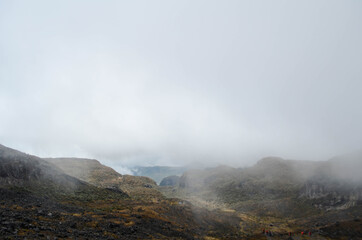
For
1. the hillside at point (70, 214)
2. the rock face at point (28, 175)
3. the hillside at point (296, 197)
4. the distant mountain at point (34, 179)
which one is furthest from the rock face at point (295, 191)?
Answer: the rock face at point (28, 175)

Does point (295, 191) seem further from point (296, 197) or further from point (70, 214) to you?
point (70, 214)

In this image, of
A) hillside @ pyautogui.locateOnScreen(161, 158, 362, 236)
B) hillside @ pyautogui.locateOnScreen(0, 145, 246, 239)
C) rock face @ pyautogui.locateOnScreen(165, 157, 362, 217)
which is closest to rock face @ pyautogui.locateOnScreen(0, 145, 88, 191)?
hillside @ pyautogui.locateOnScreen(0, 145, 246, 239)

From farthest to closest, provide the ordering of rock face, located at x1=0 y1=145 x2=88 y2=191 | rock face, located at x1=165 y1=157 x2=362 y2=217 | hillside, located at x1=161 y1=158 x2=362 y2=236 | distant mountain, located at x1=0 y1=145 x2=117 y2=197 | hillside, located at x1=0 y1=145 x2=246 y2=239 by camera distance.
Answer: rock face, located at x1=165 y1=157 x2=362 y2=217 → hillside, located at x1=161 y1=158 x2=362 y2=236 → rock face, located at x1=0 y1=145 x2=88 y2=191 → distant mountain, located at x1=0 y1=145 x2=117 y2=197 → hillside, located at x1=0 y1=145 x2=246 y2=239

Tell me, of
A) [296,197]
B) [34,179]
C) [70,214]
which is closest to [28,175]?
[34,179]

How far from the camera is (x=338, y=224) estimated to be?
5781cm

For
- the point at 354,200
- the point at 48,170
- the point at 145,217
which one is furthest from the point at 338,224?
the point at 48,170

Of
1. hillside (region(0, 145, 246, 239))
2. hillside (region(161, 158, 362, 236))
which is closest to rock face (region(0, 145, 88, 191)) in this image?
hillside (region(0, 145, 246, 239))

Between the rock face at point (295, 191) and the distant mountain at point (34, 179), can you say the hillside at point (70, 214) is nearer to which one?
the distant mountain at point (34, 179)

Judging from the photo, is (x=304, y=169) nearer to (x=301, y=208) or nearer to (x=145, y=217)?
(x=301, y=208)

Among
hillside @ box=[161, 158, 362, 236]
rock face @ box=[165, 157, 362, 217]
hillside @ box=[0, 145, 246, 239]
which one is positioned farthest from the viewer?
rock face @ box=[165, 157, 362, 217]

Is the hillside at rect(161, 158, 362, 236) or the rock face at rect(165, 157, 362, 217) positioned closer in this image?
the hillside at rect(161, 158, 362, 236)

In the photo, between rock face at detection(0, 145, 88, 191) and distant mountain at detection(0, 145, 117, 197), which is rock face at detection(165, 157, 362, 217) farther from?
rock face at detection(0, 145, 88, 191)

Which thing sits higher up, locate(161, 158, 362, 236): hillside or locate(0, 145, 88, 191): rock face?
locate(0, 145, 88, 191): rock face

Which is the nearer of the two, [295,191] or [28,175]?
[28,175]
